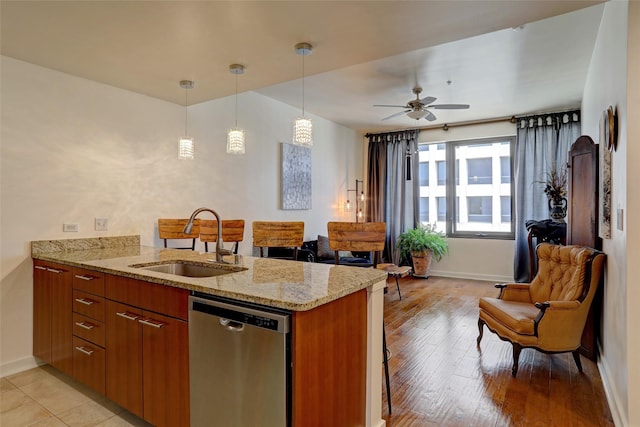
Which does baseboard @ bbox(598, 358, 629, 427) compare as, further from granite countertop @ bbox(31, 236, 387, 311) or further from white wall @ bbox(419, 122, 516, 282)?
white wall @ bbox(419, 122, 516, 282)

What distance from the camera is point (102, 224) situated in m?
3.24

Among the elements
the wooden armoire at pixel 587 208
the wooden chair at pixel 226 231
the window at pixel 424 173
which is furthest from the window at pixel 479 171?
the wooden chair at pixel 226 231

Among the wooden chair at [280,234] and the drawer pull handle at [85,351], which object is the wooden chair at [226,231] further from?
the drawer pull handle at [85,351]

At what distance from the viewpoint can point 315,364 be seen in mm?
1465

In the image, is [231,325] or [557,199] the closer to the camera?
[231,325]

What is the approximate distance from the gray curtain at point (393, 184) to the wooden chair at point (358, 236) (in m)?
4.59

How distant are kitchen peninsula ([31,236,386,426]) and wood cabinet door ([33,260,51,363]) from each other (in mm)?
25

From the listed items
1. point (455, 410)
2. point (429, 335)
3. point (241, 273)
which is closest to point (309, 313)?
point (241, 273)

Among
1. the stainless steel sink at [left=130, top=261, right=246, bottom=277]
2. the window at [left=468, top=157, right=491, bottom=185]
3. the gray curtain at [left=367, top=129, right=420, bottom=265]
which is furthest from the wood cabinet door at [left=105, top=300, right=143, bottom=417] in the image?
the window at [left=468, top=157, right=491, bottom=185]

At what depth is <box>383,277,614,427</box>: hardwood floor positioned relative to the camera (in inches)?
86.0

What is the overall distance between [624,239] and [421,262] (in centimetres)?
443

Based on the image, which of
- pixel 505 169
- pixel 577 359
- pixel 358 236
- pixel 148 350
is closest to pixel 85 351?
pixel 148 350

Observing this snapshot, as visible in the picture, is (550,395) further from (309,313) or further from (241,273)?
(241,273)

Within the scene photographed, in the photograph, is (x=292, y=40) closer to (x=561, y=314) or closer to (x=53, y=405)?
(x=561, y=314)
